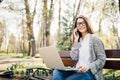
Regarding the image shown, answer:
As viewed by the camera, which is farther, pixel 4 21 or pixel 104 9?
pixel 104 9

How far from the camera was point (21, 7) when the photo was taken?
28.7ft

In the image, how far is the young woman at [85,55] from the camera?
3348mm

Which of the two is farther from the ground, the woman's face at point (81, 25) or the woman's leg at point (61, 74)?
the woman's face at point (81, 25)

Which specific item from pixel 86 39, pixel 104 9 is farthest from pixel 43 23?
pixel 86 39

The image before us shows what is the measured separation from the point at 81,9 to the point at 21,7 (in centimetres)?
178

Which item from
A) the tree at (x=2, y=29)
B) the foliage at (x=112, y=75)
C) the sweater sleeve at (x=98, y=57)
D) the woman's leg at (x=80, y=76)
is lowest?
the foliage at (x=112, y=75)

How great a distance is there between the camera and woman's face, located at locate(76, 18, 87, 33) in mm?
3721

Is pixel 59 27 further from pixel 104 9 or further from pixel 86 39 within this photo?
pixel 86 39

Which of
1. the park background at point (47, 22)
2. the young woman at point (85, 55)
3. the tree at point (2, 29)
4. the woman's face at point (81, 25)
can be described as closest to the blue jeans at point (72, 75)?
the young woman at point (85, 55)

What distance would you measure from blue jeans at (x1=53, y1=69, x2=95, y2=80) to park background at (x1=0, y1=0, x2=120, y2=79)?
5234 mm

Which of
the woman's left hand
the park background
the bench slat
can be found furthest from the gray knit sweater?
the park background

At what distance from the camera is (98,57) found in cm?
349

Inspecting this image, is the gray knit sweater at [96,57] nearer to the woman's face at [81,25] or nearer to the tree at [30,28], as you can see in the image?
the woman's face at [81,25]

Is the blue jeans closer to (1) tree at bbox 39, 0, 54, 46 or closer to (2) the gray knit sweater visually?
(2) the gray knit sweater
